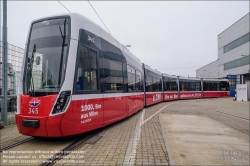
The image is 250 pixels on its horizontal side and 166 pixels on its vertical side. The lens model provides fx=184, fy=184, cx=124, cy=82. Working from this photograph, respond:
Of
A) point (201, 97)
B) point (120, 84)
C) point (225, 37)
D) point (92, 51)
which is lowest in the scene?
point (201, 97)

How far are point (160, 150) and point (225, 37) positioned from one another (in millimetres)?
50127

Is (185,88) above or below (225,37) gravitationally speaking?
below

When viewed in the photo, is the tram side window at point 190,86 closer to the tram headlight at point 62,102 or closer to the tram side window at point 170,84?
the tram side window at point 170,84

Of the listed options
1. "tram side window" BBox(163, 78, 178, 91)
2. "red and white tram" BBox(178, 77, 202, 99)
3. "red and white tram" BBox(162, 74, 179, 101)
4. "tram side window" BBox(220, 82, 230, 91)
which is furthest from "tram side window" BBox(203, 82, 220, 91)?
"tram side window" BBox(163, 78, 178, 91)

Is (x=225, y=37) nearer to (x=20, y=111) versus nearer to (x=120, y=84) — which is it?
(x=120, y=84)

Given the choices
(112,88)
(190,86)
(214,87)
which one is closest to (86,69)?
(112,88)

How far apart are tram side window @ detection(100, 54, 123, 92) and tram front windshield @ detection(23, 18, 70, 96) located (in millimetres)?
1677

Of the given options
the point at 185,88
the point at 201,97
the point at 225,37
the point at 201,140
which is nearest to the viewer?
the point at 201,140

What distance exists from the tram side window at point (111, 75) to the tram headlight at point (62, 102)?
67.9 inches

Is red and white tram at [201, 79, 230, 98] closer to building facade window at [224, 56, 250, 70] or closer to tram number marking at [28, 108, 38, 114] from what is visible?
building facade window at [224, 56, 250, 70]

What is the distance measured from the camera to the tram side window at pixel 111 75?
6.55 meters

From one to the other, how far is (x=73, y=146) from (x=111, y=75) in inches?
122

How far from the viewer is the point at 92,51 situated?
5.93 m

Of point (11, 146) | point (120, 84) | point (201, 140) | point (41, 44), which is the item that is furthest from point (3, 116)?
point (201, 140)
